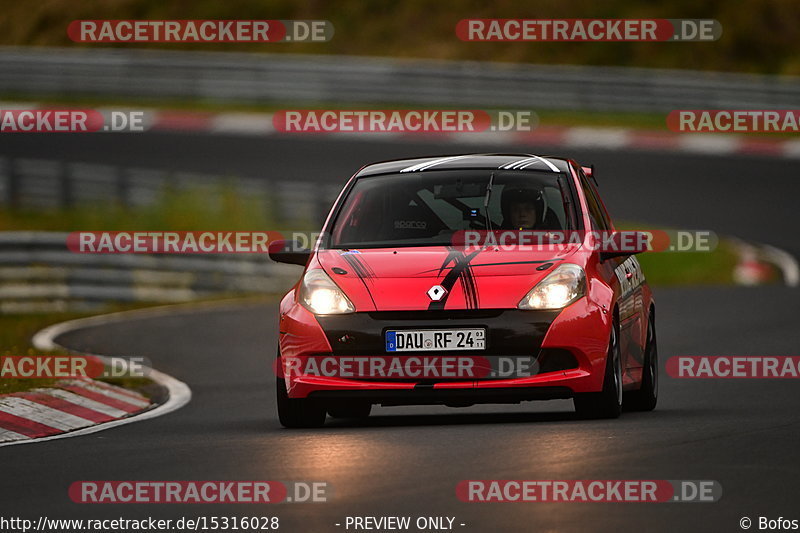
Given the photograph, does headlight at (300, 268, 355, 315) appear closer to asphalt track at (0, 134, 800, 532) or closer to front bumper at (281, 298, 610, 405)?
front bumper at (281, 298, 610, 405)

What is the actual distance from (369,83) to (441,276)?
28.1 m

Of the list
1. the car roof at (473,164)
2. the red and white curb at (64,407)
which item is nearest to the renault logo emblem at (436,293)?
the car roof at (473,164)

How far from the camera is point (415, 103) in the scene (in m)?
37.5

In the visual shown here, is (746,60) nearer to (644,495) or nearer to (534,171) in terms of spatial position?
(534,171)

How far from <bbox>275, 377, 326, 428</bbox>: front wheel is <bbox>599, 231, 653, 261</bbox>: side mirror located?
187cm

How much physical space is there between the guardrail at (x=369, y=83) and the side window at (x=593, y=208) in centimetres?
2434

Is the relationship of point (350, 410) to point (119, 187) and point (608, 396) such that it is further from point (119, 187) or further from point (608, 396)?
point (119, 187)

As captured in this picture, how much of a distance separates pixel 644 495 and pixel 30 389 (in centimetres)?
569

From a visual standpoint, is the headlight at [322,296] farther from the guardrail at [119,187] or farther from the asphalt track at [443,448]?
the guardrail at [119,187]

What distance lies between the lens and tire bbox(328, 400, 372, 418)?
10.4 m

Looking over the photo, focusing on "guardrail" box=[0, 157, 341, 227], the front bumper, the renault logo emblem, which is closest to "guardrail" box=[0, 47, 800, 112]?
"guardrail" box=[0, 157, 341, 227]

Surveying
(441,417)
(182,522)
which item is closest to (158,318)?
(441,417)

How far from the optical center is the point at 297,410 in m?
10.3

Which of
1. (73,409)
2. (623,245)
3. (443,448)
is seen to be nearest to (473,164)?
(623,245)
